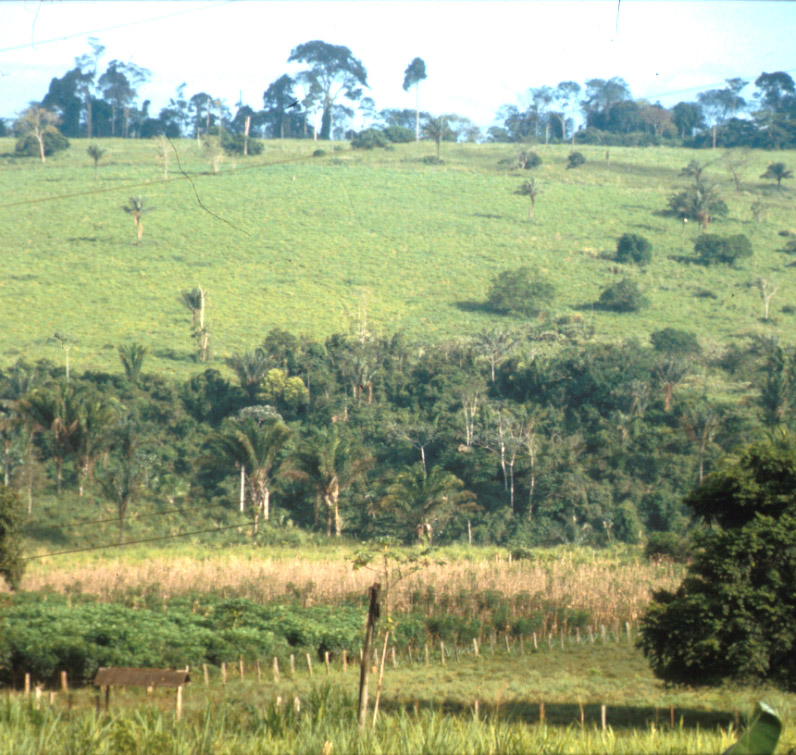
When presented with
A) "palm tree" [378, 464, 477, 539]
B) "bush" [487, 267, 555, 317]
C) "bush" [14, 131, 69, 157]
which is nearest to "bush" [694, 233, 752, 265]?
"bush" [487, 267, 555, 317]

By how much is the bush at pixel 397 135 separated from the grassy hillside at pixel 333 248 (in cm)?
830

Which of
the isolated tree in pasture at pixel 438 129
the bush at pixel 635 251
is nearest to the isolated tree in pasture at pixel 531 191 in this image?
the bush at pixel 635 251

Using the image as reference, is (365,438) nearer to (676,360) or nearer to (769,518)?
(676,360)

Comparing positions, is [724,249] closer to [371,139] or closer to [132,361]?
[371,139]

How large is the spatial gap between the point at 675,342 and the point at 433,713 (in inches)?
1989

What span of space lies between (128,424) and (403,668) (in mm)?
27146

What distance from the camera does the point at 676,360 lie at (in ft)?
172

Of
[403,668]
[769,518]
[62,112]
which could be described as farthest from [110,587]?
[62,112]

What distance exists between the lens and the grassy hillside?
63844 millimetres

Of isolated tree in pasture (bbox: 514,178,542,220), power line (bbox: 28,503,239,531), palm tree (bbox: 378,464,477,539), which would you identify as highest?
isolated tree in pasture (bbox: 514,178,542,220)

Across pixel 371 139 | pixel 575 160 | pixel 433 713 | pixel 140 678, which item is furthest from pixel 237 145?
pixel 433 713

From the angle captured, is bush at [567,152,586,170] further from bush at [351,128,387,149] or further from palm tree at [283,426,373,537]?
palm tree at [283,426,373,537]

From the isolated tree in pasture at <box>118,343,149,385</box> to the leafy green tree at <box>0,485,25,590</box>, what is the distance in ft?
103

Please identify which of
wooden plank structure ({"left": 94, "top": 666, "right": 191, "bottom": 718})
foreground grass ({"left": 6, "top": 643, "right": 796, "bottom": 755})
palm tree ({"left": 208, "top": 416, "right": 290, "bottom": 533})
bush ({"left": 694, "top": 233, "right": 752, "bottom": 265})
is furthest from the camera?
bush ({"left": 694, "top": 233, "right": 752, "bottom": 265})
